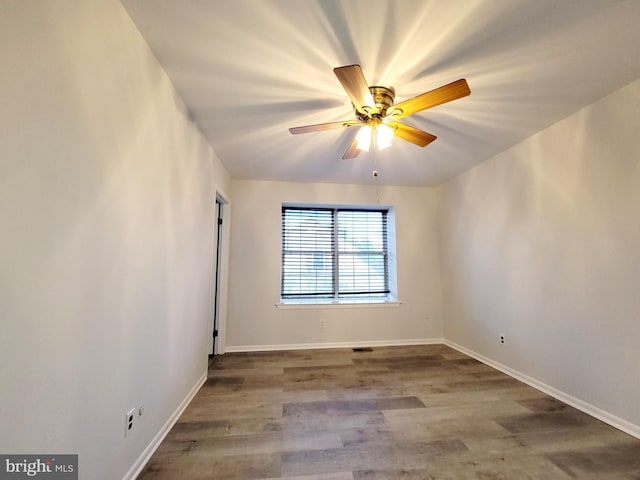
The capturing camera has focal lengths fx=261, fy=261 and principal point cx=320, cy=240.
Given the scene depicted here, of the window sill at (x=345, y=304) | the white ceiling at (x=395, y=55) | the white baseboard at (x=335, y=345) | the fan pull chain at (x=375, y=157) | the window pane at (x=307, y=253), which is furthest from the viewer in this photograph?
the window pane at (x=307, y=253)

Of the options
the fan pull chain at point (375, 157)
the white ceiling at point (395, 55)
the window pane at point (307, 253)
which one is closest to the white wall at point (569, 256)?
the white ceiling at point (395, 55)

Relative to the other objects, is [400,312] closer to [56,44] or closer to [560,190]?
[560,190]

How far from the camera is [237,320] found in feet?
12.2

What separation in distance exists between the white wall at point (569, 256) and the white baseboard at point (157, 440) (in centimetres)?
329

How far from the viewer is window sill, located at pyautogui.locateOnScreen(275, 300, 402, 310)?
383cm

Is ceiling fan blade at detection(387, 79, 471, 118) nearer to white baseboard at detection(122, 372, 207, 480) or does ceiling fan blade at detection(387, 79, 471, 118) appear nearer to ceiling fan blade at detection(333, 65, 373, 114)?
ceiling fan blade at detection(333, 65, 373, 114)

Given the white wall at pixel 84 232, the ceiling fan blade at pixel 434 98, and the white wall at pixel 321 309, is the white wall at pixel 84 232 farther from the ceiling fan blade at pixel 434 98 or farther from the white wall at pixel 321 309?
the white wall at pixel 321 309

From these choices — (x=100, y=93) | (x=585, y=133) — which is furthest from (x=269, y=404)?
→ (x=585, y=133)

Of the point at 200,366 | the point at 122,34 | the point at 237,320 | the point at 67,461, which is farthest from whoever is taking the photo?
the point at 237,320

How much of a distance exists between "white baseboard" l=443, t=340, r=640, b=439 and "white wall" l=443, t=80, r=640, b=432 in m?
0.04

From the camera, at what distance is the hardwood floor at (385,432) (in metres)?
1.56

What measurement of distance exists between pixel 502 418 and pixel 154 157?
320 cm

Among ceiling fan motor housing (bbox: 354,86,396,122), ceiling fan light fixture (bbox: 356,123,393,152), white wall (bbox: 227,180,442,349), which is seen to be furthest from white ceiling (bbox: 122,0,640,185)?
white wall (bbox: 227,180,442,349)

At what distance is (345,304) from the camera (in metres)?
3.94
